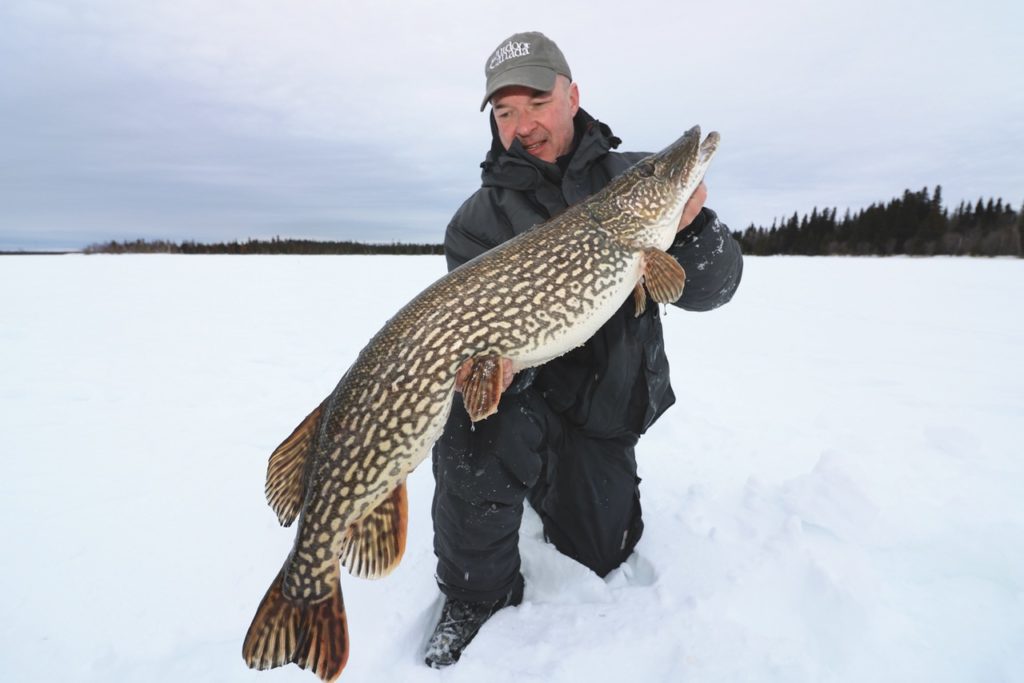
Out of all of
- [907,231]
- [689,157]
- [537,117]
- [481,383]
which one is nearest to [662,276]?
[689,157]

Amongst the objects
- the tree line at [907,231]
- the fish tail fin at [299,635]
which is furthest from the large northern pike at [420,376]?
the tree line at [907,231]

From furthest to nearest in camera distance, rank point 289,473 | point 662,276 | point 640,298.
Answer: point 640,298 < point 662,276 < point 289,473

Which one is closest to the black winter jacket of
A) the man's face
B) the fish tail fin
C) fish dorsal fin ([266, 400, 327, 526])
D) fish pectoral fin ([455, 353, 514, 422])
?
the man's face

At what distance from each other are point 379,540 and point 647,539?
1.31 m

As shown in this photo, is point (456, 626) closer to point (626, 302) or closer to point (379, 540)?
point (379, 540)

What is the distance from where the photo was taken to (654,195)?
243cm

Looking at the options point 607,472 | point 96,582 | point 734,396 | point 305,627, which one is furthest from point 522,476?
point 734,396

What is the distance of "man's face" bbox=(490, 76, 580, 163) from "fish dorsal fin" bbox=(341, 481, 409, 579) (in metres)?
1.86

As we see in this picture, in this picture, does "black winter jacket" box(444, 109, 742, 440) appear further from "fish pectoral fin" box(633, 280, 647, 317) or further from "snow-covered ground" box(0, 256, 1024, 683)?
"snow-covered ground" box(0, 256, 1024, 683)

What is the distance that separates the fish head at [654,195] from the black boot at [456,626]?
1681 millimetres

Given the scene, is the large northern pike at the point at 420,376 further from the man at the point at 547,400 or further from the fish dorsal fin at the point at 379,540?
the man at the point at 547,400

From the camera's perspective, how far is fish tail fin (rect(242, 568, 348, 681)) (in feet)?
5.18

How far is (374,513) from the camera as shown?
1.88 m

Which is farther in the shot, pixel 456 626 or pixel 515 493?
pixel 515 493
